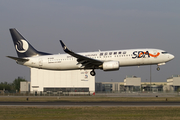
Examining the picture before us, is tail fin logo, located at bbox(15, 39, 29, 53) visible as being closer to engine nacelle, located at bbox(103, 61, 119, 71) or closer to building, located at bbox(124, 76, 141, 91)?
engine nacelle, located at bbox(103, 61, 119, 71)

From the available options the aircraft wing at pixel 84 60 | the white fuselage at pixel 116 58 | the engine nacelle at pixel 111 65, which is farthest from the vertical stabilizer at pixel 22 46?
the engine nacelle at pixel 111 65

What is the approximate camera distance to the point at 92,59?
39.1 m

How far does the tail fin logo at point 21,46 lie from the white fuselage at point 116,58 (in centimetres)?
342

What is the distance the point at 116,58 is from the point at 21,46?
56.9ft

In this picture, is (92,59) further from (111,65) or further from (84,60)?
(111,65)

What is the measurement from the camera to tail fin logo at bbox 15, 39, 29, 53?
45.7m

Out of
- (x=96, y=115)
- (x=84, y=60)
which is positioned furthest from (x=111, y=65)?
(x=96, y=115)

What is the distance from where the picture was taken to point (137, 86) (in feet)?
354

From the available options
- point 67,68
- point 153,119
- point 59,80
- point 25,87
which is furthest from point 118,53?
point 25,87

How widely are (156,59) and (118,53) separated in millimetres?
5806

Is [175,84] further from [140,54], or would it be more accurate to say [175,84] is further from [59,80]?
[140,54]

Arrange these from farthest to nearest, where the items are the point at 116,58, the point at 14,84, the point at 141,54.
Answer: the point at 14,84
the point at 116,58
the point at 141,54

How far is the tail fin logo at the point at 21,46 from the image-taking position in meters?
45.7

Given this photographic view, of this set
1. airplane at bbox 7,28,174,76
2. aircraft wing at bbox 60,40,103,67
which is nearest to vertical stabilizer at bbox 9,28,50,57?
airplane at bbox 7,28,174,76
